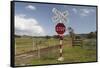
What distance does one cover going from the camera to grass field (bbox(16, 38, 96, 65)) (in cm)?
253

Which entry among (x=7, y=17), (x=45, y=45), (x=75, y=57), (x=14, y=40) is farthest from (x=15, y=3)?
(x=75, y=57)

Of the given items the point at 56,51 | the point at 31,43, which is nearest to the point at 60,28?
the point at 56,51

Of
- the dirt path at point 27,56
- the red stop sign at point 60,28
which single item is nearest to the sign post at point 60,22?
the red stop sign at point 60,28

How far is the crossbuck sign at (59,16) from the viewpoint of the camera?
2654 mm

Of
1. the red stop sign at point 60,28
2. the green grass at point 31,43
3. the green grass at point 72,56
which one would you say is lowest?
the green grass at point 72,56

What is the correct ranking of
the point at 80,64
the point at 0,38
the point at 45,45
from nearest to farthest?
1. the point at 0,38
2. the point at 45,45
3. the point at 80,64

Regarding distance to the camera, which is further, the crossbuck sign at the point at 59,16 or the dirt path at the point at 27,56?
the crossbuck sign at the point at 59,16

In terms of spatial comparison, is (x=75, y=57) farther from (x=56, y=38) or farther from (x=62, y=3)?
(x=62, y=3)

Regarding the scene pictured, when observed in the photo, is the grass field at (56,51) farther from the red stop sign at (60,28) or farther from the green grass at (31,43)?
the red stop sign at (60,28)

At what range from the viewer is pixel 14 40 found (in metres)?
2.48

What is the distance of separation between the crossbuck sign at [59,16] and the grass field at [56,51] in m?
0.22

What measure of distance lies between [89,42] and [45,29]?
1.95 feet

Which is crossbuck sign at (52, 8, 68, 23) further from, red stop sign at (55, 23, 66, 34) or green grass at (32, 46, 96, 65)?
green grass at (32, 46, 96, 65)

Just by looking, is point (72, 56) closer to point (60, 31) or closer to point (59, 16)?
point (60, 31)
